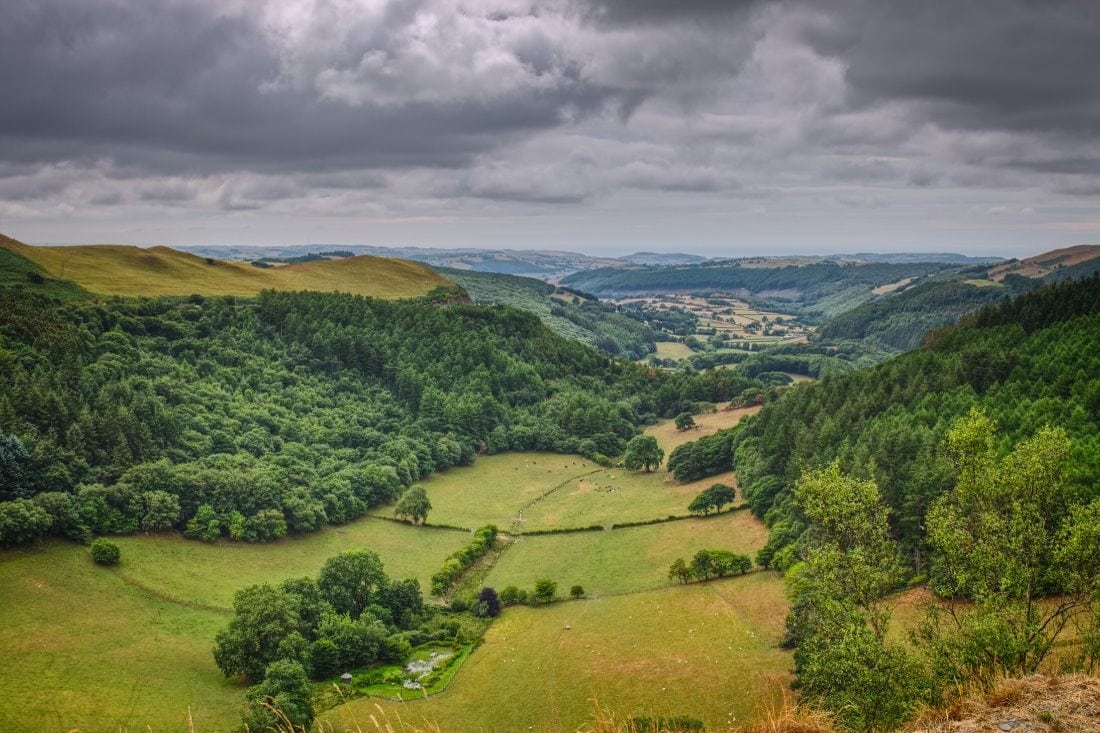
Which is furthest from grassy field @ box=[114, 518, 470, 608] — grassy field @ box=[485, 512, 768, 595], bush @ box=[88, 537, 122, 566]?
grassy field @ box=[485, 512, 768, 595]

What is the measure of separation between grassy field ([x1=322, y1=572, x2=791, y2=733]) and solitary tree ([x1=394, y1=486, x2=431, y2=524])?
36553 millimetres

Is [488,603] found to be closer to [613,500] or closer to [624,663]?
[624,663]

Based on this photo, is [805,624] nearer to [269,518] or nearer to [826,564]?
[826,564]

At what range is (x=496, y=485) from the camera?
136375 mm

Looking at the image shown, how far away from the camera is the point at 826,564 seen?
122 feet

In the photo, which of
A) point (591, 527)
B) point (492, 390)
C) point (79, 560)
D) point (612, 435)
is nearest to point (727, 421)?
point (612, 435)

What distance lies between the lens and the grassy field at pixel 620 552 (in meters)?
88.3

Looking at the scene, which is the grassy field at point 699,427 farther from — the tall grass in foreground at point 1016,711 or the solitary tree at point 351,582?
the tall grass in foreground at point 1016,711

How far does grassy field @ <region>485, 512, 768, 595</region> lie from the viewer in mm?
88312

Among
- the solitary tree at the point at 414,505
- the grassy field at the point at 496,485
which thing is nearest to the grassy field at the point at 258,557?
the solitary tree at the point at 414,505

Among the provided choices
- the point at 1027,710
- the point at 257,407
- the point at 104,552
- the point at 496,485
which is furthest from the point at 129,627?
the point at 1027,710

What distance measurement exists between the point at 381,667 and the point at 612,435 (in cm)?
10098

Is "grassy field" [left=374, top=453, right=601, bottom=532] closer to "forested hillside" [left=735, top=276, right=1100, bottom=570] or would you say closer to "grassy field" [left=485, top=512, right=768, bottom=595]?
"grassy field" [left=485, top=512, right=768, bottom=595]

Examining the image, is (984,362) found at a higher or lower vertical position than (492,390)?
higher
